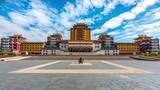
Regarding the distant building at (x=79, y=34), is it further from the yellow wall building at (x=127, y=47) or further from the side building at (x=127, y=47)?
the yellow wall building at (x=127, y=47)

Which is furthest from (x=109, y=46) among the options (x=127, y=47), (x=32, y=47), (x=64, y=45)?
(x=32, y=47)

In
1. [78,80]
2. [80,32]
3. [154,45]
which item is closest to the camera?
[78,80]

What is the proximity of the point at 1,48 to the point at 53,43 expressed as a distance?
107 ft

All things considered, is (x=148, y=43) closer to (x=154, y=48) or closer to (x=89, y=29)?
(x=154, y=48)

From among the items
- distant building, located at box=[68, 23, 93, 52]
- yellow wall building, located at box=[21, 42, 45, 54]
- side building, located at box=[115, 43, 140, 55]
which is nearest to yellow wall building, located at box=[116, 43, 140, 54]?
side building, located at box=[115, 43, 140, 55]

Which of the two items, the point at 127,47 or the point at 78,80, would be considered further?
the point at 127,47

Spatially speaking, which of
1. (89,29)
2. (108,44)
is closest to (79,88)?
(108,44)

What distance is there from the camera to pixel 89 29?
631 feet

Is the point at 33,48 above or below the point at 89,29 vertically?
below

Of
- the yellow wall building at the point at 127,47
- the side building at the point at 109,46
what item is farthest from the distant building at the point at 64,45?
the yellow wall building at the point at 127,47

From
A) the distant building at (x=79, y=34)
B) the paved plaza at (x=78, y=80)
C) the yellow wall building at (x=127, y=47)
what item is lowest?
the paved plaza at (x=78, y=80)

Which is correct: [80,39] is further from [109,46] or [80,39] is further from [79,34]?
[109,46]

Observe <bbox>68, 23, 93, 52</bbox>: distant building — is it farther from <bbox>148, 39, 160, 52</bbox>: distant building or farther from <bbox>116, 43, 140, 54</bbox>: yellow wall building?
<bbox>148, 39, 160, 52</bbox>: distant building

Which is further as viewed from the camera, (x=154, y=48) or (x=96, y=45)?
(x=96, y=45)
